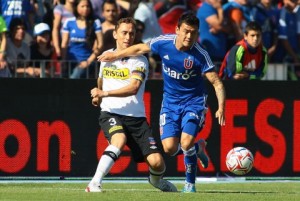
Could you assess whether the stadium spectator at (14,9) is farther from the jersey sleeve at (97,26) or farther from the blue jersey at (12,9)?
the jersey sleeve at (97,26)

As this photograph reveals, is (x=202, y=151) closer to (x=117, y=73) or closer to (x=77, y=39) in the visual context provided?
(x=117, y=73)

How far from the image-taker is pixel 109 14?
18469mm

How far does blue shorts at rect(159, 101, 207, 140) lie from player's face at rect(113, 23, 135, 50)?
1.30 m

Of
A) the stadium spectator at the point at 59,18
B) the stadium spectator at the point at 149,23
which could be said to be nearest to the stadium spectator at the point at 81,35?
the stadium spectator at the point at 59,18

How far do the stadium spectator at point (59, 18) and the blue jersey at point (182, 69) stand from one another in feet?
15.3

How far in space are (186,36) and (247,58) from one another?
12.9 ft

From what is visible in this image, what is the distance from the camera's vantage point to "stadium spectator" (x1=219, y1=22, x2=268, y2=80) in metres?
16.9

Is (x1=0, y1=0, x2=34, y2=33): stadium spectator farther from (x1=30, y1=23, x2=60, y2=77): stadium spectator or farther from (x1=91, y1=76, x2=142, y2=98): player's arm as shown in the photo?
(x1=91, y1=76, x2=142, y2=98): player's arm

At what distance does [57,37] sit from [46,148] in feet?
9.42

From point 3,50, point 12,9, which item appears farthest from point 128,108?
point 12,9

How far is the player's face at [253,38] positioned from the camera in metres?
16.8

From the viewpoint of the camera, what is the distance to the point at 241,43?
17.0m

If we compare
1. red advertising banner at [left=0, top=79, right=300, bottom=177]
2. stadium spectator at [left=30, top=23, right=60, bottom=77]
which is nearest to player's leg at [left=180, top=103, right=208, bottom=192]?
red advertising banner at [left=0, top=79, right=300, bottom=177]

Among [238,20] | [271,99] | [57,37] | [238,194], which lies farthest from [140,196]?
[238,20]
